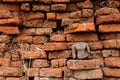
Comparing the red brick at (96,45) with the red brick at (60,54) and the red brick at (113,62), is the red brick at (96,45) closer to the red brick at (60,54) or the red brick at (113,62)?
the red brick at (113,62)

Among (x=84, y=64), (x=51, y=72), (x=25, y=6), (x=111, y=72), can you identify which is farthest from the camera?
(x=25, y=6)

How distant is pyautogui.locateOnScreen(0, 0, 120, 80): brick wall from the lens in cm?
307

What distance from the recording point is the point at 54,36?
3209 mm

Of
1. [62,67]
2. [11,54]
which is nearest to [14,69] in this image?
[11,54]

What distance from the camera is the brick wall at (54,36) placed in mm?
3066

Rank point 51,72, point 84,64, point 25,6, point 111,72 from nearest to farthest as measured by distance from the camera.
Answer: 1. point 84,64
2. point 111,72
3. point 51,72
4. point 25,6

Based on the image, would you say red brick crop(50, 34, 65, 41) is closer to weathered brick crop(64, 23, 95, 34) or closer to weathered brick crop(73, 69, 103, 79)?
weathered brick crop(64, 23, 95, 34)

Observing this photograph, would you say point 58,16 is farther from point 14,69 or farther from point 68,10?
point 14,69

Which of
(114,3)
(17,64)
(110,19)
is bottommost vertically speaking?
(17,64)

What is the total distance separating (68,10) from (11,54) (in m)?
1.04

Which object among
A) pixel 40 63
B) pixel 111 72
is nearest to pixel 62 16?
pixel 40 63

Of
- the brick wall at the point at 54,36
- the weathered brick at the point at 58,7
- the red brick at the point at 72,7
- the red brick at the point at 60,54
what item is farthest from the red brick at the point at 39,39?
the red brick at the point at 72,7

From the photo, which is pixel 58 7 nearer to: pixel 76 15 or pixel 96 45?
pixel 76 15

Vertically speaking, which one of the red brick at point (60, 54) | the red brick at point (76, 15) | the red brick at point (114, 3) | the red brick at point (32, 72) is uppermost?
the red brick at point (114, 3)
